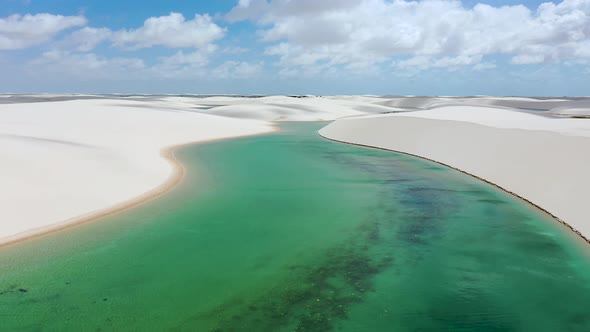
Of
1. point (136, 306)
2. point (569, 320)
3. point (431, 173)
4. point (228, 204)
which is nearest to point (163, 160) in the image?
point (228, 204)

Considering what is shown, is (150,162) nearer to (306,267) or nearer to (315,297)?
(306,267)

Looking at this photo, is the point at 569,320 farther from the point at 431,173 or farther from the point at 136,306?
the point at 431,173

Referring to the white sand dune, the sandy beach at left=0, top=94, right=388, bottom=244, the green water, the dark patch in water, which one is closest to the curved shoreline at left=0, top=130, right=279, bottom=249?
the sandy beach at left=0, top=94, right=388, bottom=244

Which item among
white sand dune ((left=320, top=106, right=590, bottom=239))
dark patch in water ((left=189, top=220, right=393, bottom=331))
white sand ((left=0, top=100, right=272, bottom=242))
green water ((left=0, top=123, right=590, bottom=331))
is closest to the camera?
dark patch in water ((left=189, top=220, right=393, bottom=331))

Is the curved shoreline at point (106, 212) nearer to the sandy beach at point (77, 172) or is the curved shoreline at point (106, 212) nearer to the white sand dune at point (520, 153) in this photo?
the sandy beach at point (77, 172)

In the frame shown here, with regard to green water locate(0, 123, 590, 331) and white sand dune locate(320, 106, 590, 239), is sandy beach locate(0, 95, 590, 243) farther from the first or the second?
green water locate(0, 123, 590, 331)

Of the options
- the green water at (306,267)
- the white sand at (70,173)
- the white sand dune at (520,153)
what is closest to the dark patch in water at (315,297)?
the green water at (306,267)
